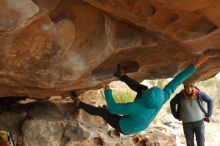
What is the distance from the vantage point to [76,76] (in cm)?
567

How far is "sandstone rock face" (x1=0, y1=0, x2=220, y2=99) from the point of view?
4.47 m

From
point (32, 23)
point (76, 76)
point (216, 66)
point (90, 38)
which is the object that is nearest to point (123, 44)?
point (90, 38)

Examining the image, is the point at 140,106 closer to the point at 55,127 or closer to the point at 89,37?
the point at 89,37

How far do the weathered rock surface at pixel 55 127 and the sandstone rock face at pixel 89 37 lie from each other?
74 cm

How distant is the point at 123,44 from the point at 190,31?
3.00ft

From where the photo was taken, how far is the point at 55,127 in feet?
22.2

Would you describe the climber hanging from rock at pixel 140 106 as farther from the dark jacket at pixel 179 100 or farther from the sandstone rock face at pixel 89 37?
the dark jacket at pixel 179 100

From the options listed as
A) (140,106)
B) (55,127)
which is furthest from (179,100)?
(55,127)

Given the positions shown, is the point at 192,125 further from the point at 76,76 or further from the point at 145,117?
the point at 76,76

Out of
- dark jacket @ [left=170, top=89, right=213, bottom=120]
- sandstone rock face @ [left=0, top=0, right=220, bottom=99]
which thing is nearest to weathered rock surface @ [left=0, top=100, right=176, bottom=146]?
sandstone rock face @ [left=0, top=0, right=220, bottom=99]

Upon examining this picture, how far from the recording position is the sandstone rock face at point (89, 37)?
4473mm

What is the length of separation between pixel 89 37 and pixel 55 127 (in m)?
2.19

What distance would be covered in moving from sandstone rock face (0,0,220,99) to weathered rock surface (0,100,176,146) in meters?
0.74

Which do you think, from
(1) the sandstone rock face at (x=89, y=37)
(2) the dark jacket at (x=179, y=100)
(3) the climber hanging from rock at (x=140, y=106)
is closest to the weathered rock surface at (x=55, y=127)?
(1) the sandstone rock face at (x=89, y=37)
